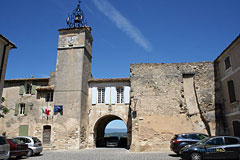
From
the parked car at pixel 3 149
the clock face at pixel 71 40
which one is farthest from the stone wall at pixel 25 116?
the parked car at pixel 3 149

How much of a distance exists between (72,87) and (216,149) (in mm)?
13543

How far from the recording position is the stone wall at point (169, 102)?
53.7ft

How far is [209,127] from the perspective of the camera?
53.3ft

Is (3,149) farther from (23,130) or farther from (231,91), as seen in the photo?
(231,91)

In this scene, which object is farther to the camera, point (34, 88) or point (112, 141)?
point (112, 141)

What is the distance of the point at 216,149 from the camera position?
9367 mm

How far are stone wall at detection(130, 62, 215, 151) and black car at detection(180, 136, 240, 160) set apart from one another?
667 centimetres

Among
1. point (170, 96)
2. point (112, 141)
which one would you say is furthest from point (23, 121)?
point (170, 96)

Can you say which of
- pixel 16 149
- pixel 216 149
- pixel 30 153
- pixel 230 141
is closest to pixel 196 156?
pixel 216 149

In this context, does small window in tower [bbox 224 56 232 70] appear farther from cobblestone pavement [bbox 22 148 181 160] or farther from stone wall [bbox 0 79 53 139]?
stone wall [bbox 0 79 53 139]

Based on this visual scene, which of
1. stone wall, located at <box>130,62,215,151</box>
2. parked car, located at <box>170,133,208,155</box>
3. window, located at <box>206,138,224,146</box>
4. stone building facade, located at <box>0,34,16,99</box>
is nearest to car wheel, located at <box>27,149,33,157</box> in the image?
stone building facade, located at <box>0,34,16,99</box>

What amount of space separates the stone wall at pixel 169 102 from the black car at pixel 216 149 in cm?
667

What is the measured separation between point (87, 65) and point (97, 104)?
4121 millimetres

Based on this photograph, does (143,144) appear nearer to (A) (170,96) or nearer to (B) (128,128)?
(B) (128,128)
